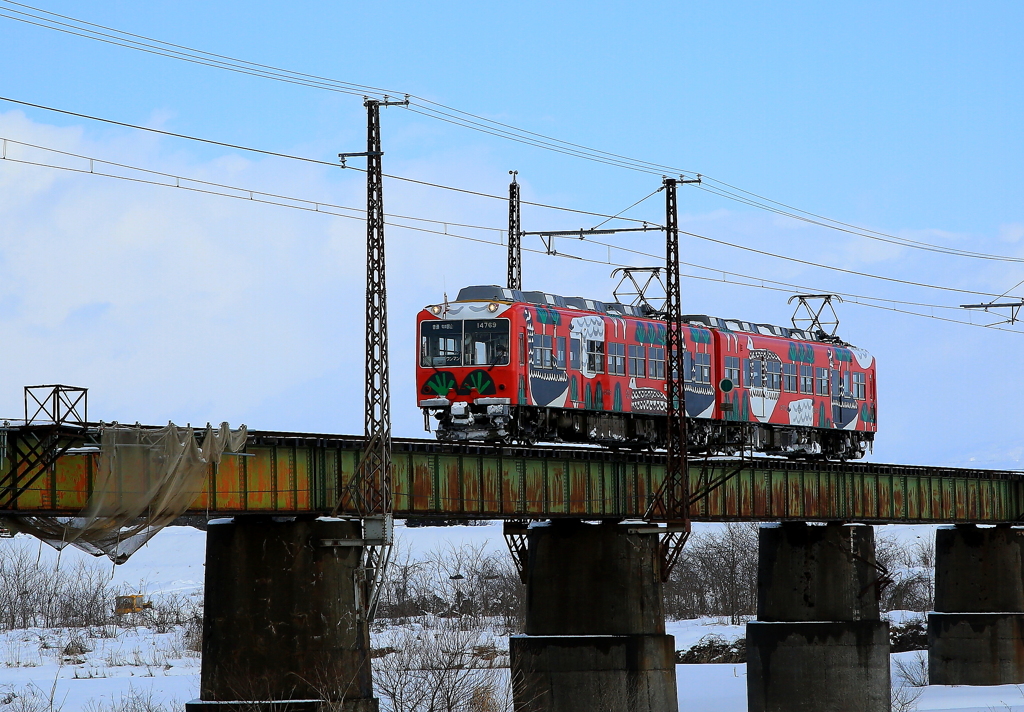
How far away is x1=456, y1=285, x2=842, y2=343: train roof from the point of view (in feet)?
137

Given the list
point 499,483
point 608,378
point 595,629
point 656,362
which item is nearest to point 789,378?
point 656,362

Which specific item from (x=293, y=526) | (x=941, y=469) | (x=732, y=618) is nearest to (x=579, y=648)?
(x=293, y=526)

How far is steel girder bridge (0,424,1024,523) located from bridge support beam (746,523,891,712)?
55.7 inches

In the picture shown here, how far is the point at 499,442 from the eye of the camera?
40375mm

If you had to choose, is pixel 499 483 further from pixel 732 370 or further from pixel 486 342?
pixel 732 370

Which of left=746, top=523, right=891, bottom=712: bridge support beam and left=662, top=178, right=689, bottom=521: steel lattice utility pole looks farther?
left=746, top=523, right=891, bottom=712: bridge support beam

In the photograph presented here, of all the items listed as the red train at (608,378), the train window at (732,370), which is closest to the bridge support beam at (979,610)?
the red train at (608,378)

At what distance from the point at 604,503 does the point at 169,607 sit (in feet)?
231

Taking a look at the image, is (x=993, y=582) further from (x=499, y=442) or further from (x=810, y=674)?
(x=499, y=442)

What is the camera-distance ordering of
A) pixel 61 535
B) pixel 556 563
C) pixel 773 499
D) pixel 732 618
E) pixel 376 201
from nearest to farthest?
pixel 61 535, pixel 376 201, pixel 556 563, pixel 773 499, pixel 732 618

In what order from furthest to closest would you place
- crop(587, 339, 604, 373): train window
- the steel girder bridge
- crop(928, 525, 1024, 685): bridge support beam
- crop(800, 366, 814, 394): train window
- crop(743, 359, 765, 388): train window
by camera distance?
1. crop(928, 525, 1024, 685): bridge support beam
2. crop(800, 366, 814, 394): train window
3. crop(743, 359, 765, 388): train window
4. crop(587, 339, 604, 373): train window
5. the steel girder bridge

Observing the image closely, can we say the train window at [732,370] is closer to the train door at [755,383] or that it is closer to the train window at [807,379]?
the train door at [755,383]

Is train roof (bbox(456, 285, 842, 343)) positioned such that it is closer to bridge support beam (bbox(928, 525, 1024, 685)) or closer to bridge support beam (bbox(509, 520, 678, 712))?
bridge support beam (bbox(509, 520, 678, 712))

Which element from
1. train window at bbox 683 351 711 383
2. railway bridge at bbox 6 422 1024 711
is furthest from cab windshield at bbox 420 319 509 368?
train window at bbox 683 351 711 383
